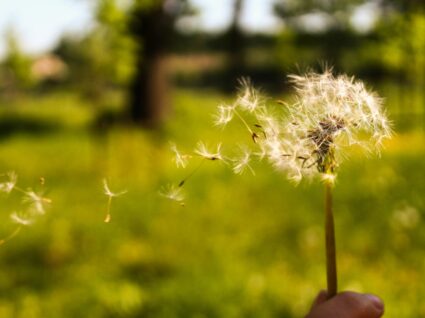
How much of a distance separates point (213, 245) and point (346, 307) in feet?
16.5

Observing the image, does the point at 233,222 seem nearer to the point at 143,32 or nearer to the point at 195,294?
the point at 195,294

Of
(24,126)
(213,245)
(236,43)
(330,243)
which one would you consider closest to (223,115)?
(330,243)

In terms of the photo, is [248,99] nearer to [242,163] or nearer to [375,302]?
[242,163]

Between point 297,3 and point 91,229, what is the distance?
28.9 m

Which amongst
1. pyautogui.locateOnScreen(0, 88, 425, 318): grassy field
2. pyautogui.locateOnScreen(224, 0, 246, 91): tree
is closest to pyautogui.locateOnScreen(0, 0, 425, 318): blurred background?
pyautogui.locateOnScreen(0, 88, 425, 318): grassy field

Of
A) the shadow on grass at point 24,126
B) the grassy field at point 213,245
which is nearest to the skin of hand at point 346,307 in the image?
the grassy field at point 213,245

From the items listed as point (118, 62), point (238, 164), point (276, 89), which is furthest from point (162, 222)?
point (276, 89)

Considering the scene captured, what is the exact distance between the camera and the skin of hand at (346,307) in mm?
1072

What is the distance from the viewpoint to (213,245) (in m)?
6.05

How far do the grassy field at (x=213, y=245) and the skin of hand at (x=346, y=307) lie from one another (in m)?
1.85

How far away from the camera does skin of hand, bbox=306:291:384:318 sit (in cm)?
107

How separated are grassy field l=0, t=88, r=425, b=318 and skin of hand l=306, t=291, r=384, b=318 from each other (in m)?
1.85

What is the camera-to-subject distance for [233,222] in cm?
683

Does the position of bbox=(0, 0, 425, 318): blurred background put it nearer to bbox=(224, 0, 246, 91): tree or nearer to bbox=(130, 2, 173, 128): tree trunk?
bbox=(130, 2, 173, 128): tree trunk
